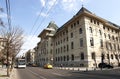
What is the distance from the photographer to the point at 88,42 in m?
51.0

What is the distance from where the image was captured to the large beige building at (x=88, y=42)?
51.1 metres

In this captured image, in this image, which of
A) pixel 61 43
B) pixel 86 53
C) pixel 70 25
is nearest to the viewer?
pixel 86 53

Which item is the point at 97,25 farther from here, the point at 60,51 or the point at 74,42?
the point at 60,51

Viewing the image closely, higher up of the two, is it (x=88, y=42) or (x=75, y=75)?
(x=88, y=42)

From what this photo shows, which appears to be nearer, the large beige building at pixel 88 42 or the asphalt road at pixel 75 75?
the asphalt road at pixel 75 75

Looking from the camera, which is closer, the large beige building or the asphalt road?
the asphalt road

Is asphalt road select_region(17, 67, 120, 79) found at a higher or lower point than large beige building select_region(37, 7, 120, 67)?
lower

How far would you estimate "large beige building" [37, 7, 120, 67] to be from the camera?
168 feet

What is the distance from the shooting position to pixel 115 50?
206 feet

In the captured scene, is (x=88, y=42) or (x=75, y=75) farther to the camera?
(x=88, y=42)

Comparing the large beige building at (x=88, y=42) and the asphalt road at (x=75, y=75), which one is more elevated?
the large beige building at (x=88, y=42)

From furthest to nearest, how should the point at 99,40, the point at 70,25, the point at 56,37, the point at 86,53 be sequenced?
the point at 56,37, the point at 70,25, the point at 99,40, the point at 86,53

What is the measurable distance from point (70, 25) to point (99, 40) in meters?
10.8

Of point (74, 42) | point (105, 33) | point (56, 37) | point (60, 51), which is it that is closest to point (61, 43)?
point (60, 51)
